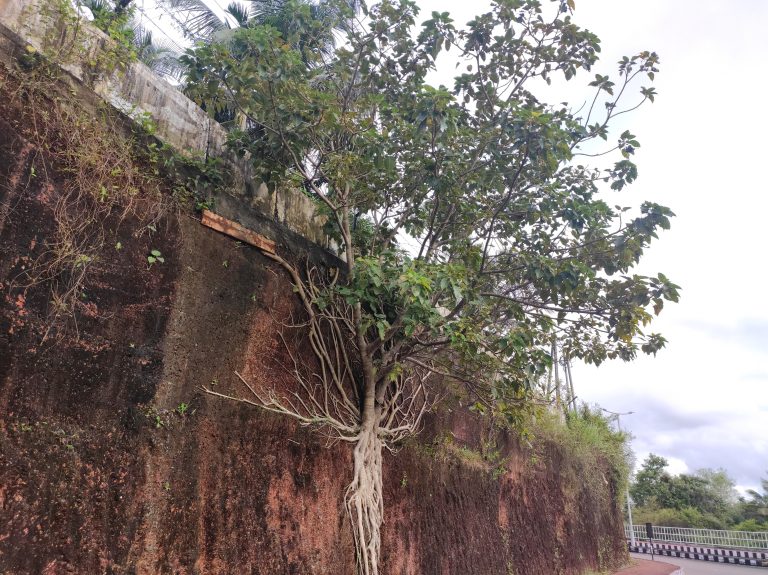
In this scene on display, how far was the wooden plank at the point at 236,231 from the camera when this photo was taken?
4.22 meters

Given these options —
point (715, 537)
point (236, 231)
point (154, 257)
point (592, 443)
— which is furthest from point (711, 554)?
point (154, 257)

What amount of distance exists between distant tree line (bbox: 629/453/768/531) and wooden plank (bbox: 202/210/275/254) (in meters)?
33.7

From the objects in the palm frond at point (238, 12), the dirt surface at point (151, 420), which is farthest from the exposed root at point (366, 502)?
the palm frond at point (238, 12)

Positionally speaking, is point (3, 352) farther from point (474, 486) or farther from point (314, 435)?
point (474, 486)

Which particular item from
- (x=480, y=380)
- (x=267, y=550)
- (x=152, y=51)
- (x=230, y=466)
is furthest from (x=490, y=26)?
(x=152, y=51)

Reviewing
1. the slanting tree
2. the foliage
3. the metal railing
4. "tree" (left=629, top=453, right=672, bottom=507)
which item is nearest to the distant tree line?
"tree" (left=629, top=453, right=672, bottom=507)

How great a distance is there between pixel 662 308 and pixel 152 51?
11.5 metres

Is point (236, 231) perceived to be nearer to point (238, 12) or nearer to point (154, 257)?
point (154, 257)

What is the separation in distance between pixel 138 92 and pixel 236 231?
1.26 meters

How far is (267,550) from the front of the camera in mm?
3865

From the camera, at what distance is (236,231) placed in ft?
14.5

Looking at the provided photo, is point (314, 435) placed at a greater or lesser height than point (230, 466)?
greater

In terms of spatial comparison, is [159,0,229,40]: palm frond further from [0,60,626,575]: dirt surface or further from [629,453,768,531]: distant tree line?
[629,453,768,531]: distant tree line

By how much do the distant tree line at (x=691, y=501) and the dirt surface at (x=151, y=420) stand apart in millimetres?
Result: 32179
